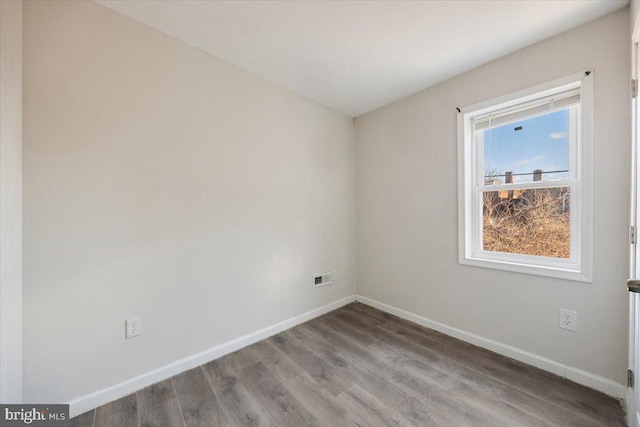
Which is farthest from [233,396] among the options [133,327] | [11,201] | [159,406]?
[11,201]

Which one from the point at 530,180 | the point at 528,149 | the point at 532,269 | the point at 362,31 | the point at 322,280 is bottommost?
the point at 322,280

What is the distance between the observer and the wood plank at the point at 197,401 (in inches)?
56.8

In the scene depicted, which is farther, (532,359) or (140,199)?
(532,359)

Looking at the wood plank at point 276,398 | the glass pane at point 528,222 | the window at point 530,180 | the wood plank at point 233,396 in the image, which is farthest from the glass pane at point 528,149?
the wood plank at point 233,396

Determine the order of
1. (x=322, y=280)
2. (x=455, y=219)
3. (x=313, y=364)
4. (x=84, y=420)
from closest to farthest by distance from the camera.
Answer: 1. (x=84, y=420)
2. (x=313, y=364)
3. (x=455, y=219)
4. (x=322, y=280)

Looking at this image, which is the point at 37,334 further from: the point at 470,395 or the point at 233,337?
the point at 470,395

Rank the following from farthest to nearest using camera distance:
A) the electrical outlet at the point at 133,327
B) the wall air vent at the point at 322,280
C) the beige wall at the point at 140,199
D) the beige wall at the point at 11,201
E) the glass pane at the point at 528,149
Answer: the wall air vent at the point at 322,280 < the glass pane at the point at 528,149 < the electrical outlet at the point at 133,327 < the beige wall at the point at 140,199 < the beige wall at the point at 11,201

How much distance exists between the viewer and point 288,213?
256 cm

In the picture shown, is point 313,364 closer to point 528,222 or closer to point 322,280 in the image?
point 322,280

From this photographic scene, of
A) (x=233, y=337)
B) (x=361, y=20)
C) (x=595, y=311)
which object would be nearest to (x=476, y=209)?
(x=595, y=311)

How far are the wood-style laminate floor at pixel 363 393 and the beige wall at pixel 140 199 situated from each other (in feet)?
0.83

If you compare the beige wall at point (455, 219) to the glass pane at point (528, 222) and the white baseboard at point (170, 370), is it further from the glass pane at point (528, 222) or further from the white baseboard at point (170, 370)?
the white baseboard at point (170, 370)

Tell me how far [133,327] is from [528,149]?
3.19 metres

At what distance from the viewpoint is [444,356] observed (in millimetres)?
2035
